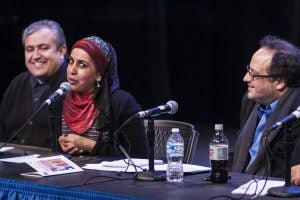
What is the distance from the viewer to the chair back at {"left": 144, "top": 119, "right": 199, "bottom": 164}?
14.6ft

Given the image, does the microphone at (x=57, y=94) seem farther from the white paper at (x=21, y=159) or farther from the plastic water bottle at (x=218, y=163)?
the plastic water bottle at (x=218, y=163)

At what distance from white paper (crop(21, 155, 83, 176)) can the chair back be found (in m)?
0.82

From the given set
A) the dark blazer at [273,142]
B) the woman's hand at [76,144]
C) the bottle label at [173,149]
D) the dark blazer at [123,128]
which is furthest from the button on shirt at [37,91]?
the bottle label at [173,149]

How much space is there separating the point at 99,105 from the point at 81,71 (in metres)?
0.23

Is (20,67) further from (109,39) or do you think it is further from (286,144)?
(286,144)

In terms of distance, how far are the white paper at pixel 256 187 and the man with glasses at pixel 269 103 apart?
575 millimetres

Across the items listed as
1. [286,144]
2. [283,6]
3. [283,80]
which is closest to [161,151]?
[283,80]

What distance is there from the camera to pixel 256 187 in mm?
3268

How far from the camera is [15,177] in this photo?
3.67 meters

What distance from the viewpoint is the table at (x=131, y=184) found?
3.22 metres

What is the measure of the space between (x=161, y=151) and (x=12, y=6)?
409 centimetres

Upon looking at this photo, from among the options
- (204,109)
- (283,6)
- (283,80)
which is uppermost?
(283,6)

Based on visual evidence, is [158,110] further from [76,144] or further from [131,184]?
[76,144]

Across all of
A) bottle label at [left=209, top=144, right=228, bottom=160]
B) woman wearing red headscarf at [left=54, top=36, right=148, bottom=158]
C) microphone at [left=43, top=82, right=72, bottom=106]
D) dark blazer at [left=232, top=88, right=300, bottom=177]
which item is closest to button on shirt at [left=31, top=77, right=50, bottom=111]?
woman wearing red headscarf at [left=54, top=36, right=148, bottom=158]
